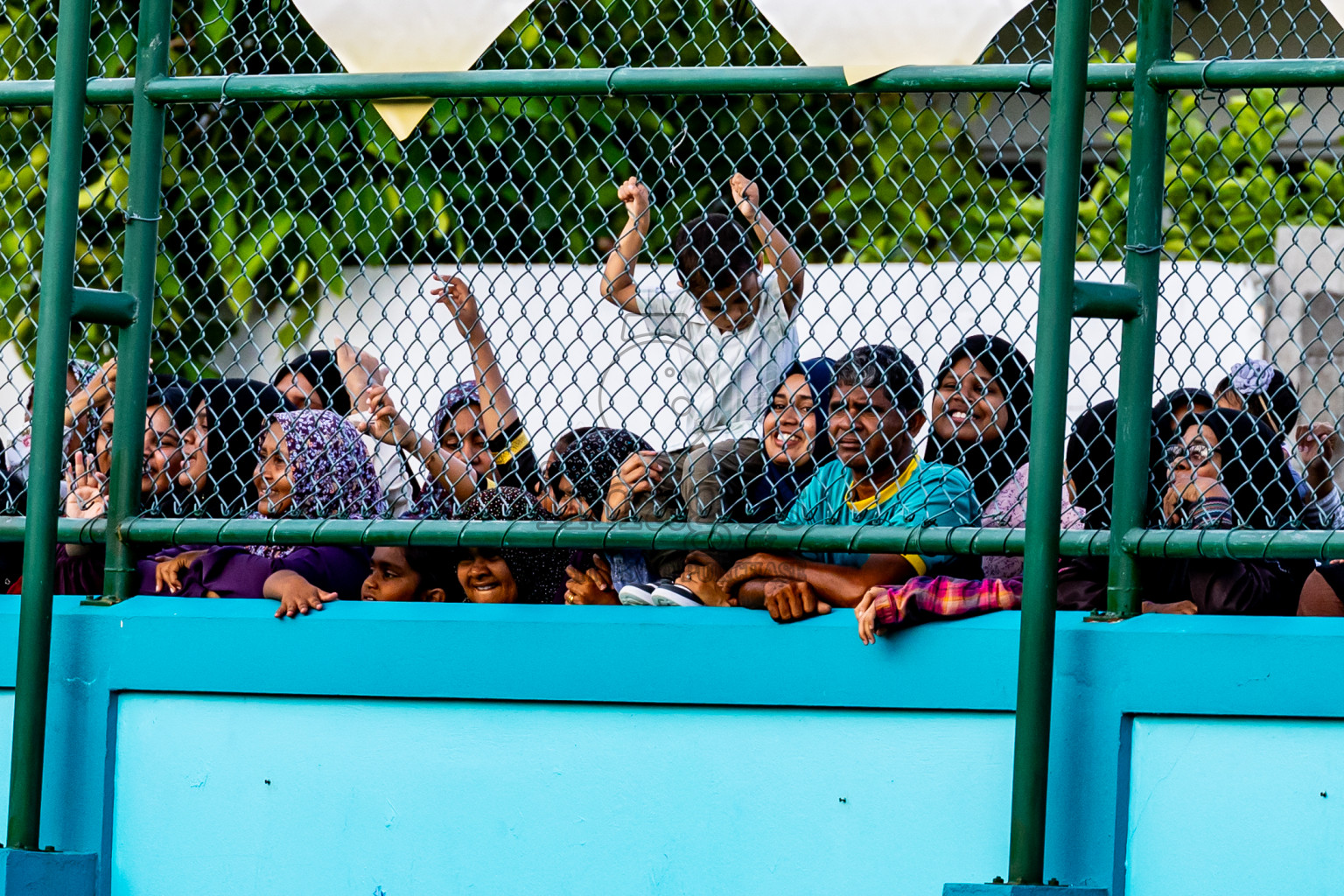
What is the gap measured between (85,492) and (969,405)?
1.97 m

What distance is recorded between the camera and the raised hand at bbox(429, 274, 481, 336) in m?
3.35

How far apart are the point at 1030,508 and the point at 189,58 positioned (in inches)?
162

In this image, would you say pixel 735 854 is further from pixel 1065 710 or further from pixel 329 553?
pixel 329 553

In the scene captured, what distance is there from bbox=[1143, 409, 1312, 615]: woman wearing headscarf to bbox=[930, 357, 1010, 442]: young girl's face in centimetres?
47

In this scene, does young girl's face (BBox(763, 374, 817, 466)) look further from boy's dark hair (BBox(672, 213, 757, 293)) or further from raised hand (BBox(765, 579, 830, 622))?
raised hand (BBox(765, 579, 830, 622))

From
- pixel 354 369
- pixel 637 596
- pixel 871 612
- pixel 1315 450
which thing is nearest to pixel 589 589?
pixel 637 596

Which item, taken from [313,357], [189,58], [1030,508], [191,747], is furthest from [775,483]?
[189,58]

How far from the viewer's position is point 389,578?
335 cm

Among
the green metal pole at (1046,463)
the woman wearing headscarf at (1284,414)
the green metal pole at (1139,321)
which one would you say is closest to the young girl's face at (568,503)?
the green metal pole at (1046,463)

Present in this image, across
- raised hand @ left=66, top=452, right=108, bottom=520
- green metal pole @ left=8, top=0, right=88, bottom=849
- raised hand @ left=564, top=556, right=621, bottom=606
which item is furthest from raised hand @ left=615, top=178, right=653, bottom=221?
raised hand @ left=66, top=452, right=108, bottom=520

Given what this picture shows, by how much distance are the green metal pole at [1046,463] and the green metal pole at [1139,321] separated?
0.19 m

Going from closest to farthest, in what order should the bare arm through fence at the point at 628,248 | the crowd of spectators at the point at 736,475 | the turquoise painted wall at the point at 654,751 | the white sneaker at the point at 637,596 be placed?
the turquoise painted wall at the point at 654,751
the crowd of spectators at the point at 736,475
the white sneaker at the point at 637,596
the bare arm through fence at the point at 628,248

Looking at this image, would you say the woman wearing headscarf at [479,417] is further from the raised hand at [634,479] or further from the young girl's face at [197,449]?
the young girl's face at [197,449]

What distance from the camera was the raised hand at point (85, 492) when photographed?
3.61 meters
